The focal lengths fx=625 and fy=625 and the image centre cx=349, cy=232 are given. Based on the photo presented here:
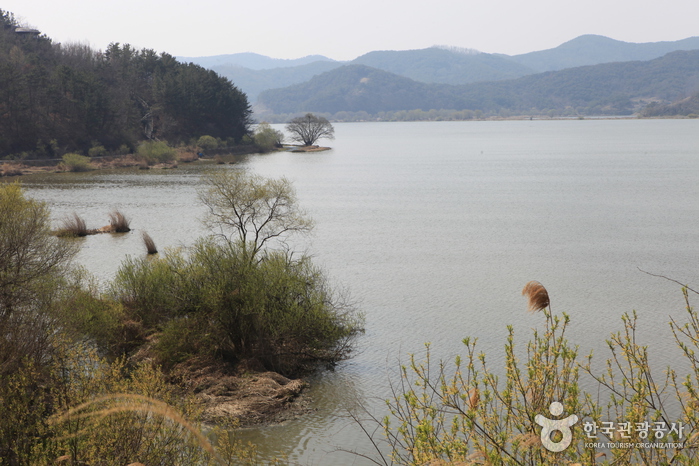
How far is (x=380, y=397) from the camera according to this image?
18125 mm

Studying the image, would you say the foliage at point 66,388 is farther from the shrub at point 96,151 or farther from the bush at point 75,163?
the shrub at point 96,151

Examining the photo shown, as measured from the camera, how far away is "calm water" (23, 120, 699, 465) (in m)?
21.5

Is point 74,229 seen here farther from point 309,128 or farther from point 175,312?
point 309,128

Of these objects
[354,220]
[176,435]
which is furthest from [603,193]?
[176,435]

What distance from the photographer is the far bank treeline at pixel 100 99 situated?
91.6 m

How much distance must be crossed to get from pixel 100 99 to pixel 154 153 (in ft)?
42.0

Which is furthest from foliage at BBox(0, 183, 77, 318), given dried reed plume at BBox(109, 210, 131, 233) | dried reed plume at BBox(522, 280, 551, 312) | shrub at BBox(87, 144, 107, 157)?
shrub at BBox(87, 144, 107, 157)

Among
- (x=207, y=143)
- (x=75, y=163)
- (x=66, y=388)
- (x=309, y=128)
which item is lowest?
(x=75, y=163)

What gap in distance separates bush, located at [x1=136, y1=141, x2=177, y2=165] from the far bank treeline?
6.57 metres

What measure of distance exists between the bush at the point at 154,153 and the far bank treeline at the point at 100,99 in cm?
657

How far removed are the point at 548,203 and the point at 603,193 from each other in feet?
29.3

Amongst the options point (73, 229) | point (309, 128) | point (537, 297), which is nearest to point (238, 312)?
point (537, 297)

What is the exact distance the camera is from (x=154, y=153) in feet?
323

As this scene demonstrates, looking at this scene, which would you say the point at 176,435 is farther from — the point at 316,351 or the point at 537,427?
the point at 316,351
